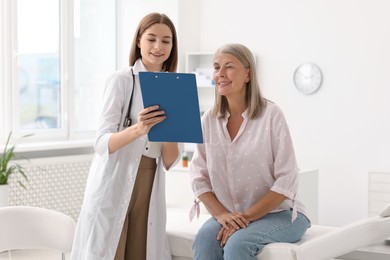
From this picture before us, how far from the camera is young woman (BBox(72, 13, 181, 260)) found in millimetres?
2887

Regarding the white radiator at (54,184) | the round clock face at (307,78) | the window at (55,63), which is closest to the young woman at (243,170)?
the white radiator at (54,184)

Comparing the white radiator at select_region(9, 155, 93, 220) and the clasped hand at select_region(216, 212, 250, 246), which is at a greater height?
the clasped hand at select_region(216, 212, 250, 246)

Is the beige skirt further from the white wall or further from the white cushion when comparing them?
the white wall

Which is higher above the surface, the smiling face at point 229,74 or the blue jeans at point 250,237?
the smiling face at point 229,74

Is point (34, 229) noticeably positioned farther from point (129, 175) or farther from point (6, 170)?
point (6, 170)

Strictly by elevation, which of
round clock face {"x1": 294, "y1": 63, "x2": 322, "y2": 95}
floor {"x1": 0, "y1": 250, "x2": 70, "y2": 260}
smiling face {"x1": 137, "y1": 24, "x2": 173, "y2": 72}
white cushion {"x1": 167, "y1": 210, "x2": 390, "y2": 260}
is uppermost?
smiling face {"x1": 137, "y1": 24, "x2": 173, "y2": 72}

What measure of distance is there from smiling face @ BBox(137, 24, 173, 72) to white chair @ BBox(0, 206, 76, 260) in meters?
0.73

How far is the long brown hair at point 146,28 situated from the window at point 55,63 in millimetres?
3376

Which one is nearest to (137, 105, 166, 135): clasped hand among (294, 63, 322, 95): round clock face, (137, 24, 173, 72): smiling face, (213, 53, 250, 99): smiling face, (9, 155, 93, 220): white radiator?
(137, 24, 173, 72): smiling face

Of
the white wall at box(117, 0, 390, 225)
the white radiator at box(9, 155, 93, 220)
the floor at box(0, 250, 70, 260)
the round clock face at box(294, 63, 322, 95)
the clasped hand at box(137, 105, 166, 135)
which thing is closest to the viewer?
the clasped hand at box(137, 105, 166, 135)

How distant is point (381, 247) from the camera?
3.07 m

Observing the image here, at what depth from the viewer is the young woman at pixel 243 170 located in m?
2.95

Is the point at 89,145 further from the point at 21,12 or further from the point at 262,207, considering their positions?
the point at 262,207

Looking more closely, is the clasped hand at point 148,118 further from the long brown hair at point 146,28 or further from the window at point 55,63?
the window at point 55,63
